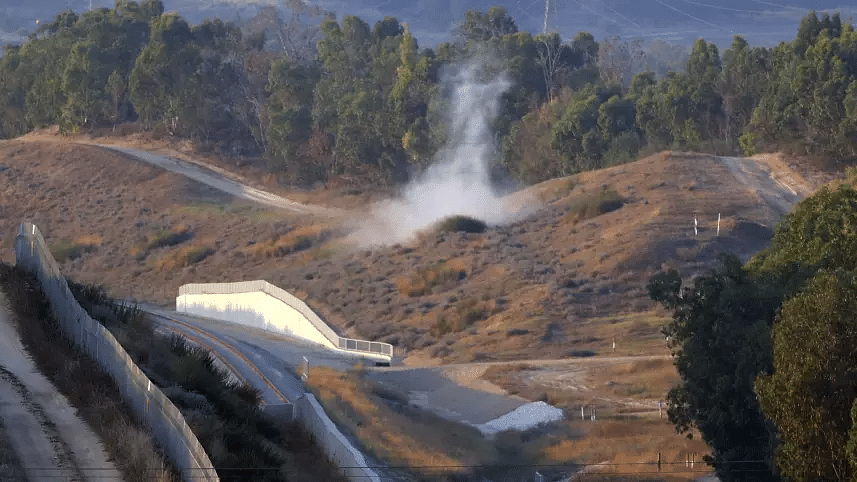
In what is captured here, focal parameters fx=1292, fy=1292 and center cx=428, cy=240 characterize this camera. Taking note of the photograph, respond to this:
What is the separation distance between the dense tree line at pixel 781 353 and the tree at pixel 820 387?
0.05 ft

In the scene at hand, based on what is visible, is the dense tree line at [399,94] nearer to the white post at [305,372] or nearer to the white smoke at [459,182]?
the white smoke at [459,182]

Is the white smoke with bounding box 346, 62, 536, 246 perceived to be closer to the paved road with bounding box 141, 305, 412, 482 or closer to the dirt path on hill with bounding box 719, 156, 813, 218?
the dirt path on hill with bounding box 719, 156, 813, 218

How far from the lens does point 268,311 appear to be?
52.4 m

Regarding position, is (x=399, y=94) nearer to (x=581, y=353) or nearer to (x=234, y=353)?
(x=581, y=353)

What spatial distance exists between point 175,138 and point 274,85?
352 inches

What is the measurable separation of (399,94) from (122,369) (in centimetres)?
7018

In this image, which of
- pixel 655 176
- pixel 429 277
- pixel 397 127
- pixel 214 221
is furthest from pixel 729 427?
pixel 397 127

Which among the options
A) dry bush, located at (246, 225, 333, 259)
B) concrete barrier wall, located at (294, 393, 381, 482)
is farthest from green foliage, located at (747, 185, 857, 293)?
dry bush, located at (246, 225, 333, 259)

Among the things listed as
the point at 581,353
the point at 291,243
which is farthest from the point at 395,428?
the point at 291,243

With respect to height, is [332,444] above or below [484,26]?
below

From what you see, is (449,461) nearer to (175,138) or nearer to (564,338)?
(564,338)

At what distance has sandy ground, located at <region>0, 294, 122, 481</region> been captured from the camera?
18953mm

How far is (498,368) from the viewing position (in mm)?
40844

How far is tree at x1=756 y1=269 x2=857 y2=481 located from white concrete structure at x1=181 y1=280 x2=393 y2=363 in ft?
82.7
